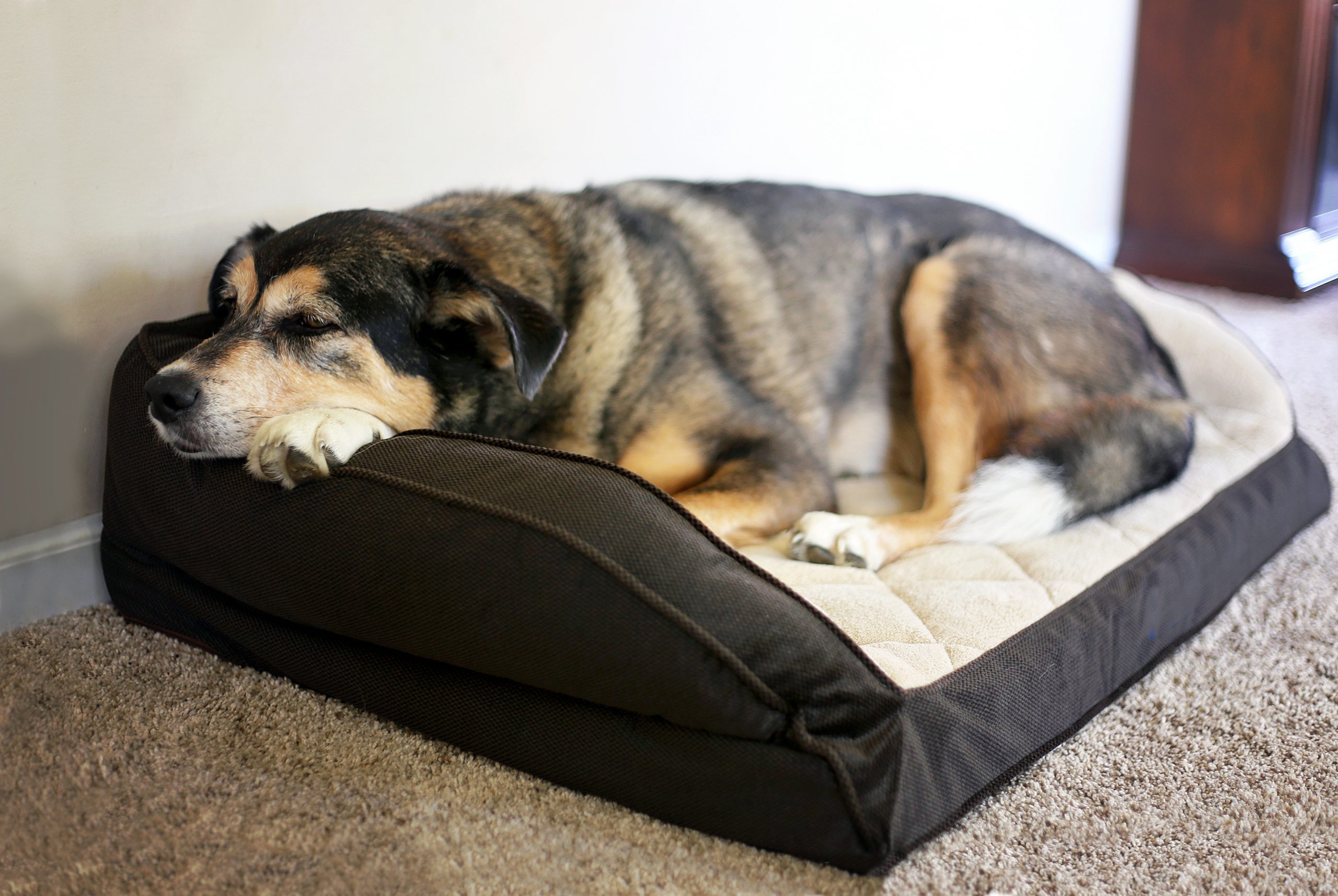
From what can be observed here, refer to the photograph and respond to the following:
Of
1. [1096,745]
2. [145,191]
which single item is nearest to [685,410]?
[1096,745]

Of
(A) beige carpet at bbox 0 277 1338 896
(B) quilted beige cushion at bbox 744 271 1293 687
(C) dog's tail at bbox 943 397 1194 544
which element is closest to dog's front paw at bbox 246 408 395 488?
(A) beige carpet at bbox 0 277 1338 896

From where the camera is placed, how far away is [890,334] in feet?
8.39

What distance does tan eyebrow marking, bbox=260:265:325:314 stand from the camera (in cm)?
176

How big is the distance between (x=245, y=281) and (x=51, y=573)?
2.56ft

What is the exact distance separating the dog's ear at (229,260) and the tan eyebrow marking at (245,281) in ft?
0.33

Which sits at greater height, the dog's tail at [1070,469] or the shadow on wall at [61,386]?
the shadow on wall at [61,386]

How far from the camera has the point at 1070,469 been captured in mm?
2145

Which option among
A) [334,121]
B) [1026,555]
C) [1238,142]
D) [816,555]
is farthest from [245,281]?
[1238,142]

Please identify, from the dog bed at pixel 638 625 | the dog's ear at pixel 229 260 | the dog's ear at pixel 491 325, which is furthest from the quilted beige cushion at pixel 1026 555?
the dog's ear at pixel 229 260

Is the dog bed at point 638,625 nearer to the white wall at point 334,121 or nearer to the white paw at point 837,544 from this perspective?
the white paw at point 837,544

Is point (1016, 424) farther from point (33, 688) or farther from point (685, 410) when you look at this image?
point (33, 688)

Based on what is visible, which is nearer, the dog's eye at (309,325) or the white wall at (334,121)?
the dog's eye at (309,325)

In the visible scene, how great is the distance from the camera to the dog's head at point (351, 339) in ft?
5.62

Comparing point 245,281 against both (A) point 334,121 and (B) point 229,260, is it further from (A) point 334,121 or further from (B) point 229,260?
(A) point 334,121
